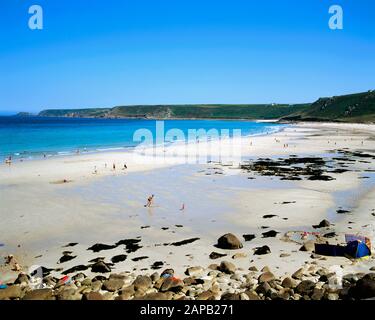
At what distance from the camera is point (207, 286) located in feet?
35.6

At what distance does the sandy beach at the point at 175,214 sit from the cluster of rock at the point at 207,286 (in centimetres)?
79

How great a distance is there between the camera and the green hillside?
14950cm

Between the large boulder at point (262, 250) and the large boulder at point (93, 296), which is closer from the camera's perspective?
the large boulder at point (93, 296)

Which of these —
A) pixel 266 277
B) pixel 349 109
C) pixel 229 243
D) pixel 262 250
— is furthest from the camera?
pixel 349 109

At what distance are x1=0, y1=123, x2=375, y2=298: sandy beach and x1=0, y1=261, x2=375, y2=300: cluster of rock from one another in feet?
2.60

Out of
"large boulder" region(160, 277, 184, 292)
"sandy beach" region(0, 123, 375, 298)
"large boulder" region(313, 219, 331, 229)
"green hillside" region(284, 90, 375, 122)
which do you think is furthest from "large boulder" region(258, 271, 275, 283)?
"green hillside" region(284, 90, 375, 122)

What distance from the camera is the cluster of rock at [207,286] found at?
995cm

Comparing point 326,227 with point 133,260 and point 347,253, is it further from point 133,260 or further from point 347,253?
point 133,260

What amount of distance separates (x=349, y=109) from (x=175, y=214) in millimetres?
168724

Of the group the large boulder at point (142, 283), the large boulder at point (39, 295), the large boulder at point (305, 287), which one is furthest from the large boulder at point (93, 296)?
the large boulder at point (305, 287)

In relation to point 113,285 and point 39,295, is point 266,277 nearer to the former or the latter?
point 113,285

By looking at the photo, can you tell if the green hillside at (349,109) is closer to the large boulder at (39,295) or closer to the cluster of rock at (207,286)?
the cluster of rock at (207,286)

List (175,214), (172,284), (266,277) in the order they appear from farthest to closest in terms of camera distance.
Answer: (175,214) → (266,277) → (172,284)

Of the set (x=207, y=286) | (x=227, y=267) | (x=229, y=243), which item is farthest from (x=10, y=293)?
(x=229, y=243)
